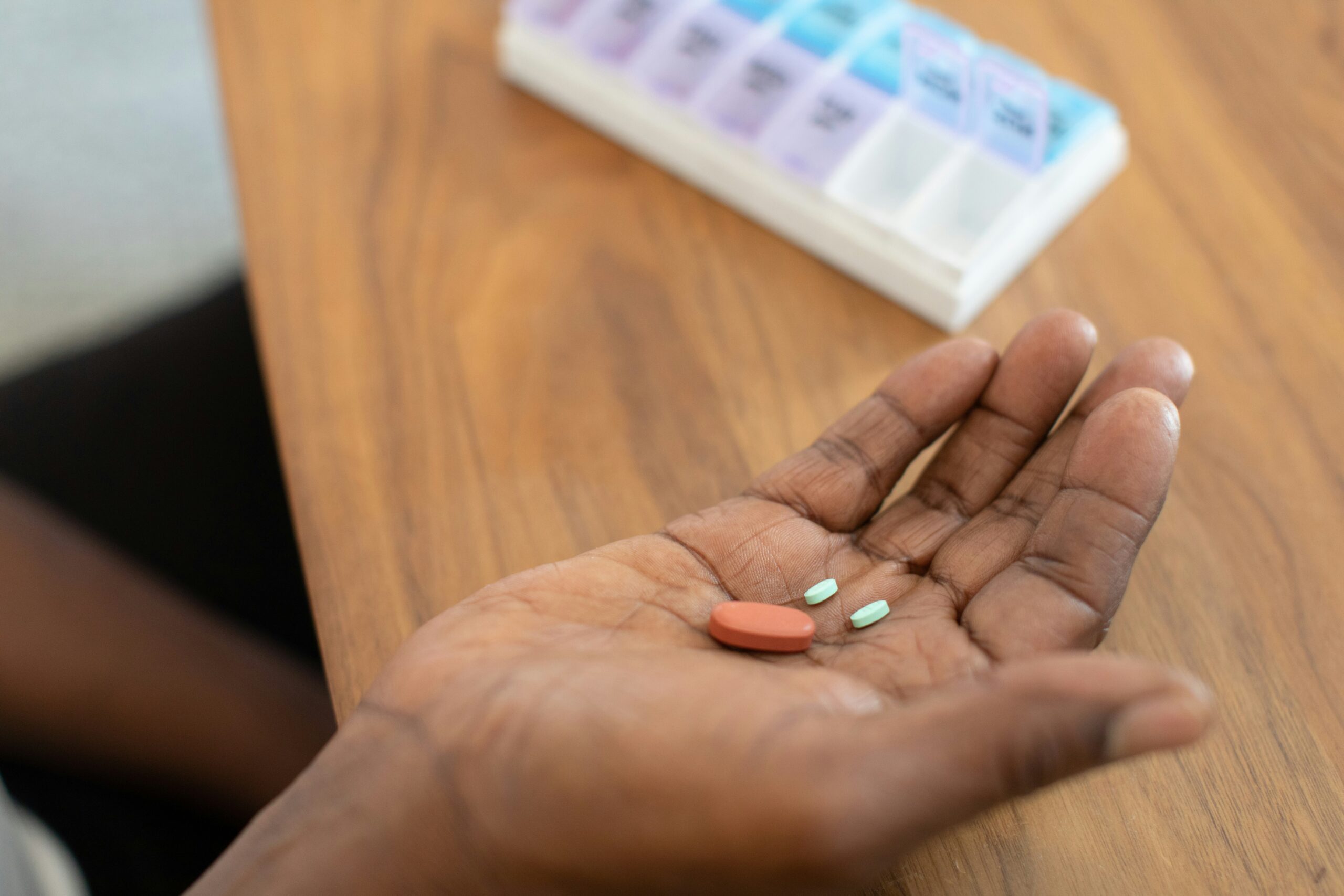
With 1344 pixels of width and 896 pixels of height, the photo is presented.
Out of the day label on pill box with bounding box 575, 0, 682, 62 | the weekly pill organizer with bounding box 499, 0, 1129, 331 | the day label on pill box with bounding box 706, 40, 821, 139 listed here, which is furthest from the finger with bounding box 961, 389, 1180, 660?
the day label on pill box with bounding box 575, 0, 682, 62

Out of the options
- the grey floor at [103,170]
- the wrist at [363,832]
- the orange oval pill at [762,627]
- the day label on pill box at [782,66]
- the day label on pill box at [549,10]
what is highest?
Answer: the day label on pill box at [782,66]

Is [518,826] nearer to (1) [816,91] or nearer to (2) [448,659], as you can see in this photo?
(2) [448,659]

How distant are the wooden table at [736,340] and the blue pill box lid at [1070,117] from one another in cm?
9

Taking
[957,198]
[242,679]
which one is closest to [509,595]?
[242,679]

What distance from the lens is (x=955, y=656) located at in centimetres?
65

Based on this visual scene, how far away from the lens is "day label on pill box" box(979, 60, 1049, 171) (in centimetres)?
90

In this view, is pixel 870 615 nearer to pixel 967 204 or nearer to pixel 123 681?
pixel 967 204

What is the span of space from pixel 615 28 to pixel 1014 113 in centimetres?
43

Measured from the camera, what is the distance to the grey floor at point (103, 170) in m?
2.05

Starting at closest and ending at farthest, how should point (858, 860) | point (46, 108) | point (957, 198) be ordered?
A: point (858, 860) < point (957, 198) < point (46, 108)

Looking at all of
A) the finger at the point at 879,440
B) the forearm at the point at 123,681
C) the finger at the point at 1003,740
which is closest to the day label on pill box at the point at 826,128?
the finger at the point at 879,440

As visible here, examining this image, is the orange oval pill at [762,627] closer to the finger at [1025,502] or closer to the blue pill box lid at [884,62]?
the finger at [1025,502]

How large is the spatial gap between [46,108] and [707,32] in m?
1.96

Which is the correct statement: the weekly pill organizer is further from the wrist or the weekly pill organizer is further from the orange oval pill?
the wrist
